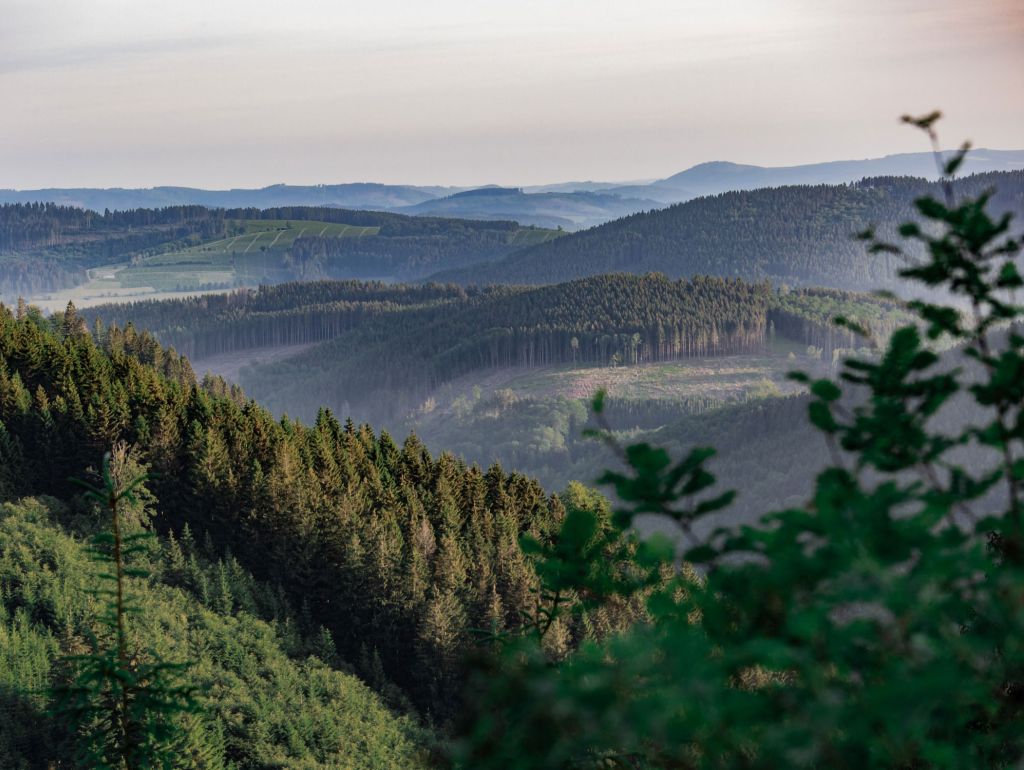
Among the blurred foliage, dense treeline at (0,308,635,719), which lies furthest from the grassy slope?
the blurred foliage

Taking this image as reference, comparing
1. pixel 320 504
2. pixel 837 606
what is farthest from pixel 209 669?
pixel 837 606

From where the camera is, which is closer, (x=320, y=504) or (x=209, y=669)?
(x=209, y=669)

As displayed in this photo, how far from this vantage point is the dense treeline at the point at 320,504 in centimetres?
6444

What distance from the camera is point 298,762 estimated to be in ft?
149

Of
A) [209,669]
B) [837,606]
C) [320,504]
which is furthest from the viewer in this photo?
[320,504]

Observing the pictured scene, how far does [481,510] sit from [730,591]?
2777 inches

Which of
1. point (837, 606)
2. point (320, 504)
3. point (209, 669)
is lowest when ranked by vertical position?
point (209, 669)

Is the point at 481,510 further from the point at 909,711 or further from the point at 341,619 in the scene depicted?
the point at 909,711

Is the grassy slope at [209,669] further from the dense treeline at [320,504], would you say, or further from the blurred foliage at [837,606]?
the blurred foliage at [837,606]

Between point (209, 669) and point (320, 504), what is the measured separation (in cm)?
1971

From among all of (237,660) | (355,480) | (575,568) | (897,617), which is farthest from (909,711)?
(355,480)

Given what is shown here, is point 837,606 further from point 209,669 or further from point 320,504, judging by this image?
point 320,504

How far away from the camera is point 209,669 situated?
167 feet

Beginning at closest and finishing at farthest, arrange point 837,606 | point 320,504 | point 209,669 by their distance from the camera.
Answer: point 837,606 < point 209,669 < point 320,504
